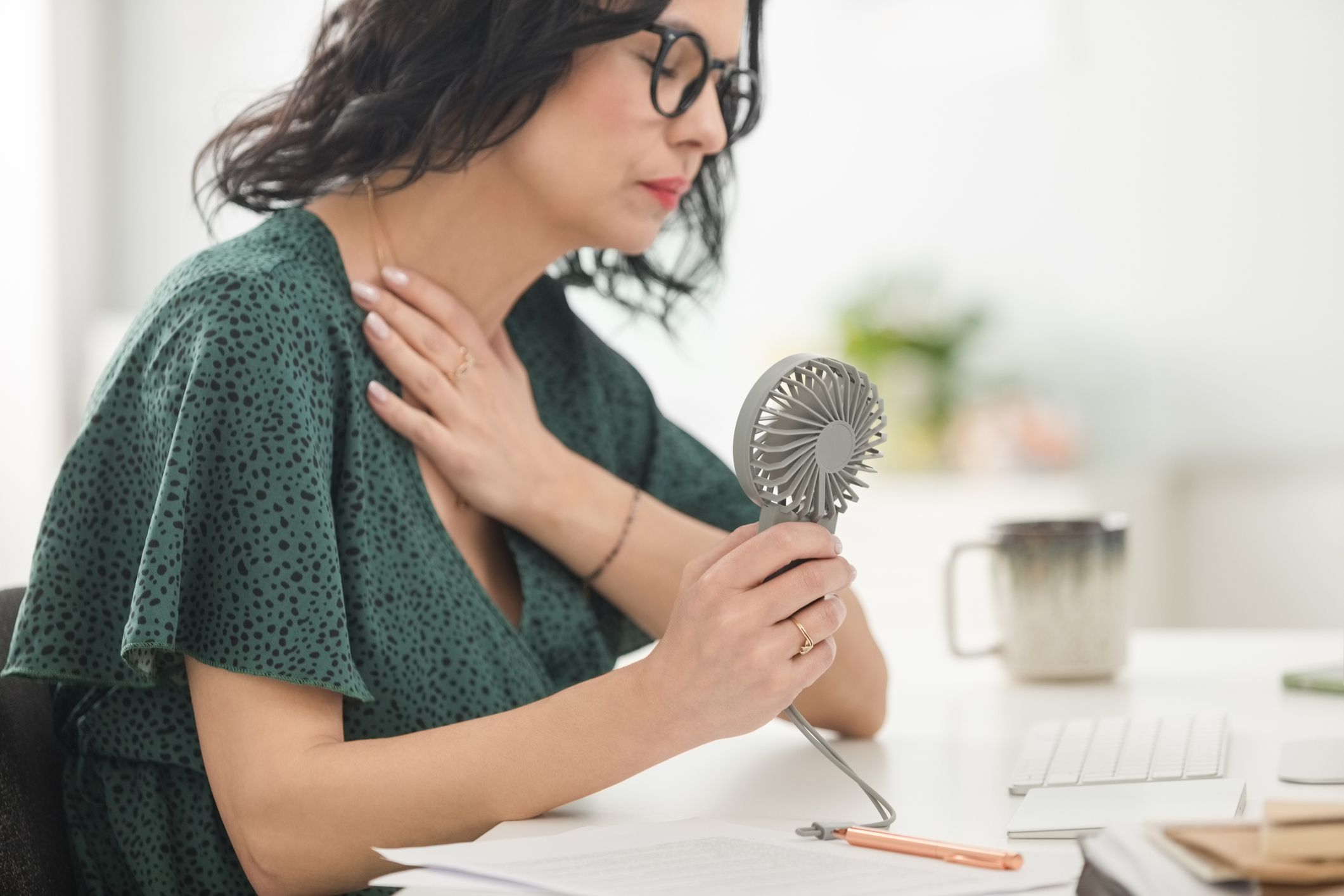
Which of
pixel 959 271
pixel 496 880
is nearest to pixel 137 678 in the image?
pixel 496 880

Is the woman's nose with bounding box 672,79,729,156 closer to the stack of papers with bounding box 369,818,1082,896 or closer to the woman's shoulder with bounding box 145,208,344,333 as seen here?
the woman's shoulder with bounding box 145,208,344,333

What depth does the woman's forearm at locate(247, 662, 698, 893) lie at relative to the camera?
2.55ft

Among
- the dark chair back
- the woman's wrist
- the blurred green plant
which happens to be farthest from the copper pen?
the blurred green plant

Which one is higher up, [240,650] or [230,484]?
[230,484]

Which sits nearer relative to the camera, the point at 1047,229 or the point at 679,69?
the point at 679,69

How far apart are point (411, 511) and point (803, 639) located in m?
0.36

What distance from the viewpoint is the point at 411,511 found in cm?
99

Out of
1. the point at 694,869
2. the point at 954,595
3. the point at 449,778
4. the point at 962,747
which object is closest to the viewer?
the point at 694,869

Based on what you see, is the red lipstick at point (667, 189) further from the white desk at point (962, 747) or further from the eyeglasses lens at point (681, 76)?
the white desk at point (962, 747)

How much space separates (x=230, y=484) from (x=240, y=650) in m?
0.11

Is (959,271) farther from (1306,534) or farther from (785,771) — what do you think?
(785,771)

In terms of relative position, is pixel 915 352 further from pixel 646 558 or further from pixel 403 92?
pixel 403 92

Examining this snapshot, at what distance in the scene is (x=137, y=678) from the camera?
2.82 feet

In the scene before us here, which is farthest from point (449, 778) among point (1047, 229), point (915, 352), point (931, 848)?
point (1047, 229)
